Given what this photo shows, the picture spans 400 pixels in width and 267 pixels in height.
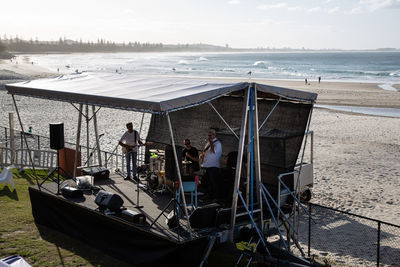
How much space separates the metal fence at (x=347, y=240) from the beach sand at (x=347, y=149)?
39 centimetres

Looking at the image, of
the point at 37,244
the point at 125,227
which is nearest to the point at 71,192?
the point at 37,244

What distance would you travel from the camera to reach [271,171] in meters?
9.75

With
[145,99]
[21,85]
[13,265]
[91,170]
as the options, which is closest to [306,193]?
[91,170]

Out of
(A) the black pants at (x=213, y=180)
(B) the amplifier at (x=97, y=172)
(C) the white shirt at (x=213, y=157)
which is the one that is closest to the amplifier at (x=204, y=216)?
(A) the black pants at (x=213, y=180)

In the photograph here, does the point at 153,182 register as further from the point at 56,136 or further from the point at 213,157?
the point at 56,136

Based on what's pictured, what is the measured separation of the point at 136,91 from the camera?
27.1 ft

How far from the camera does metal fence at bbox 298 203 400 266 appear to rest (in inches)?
365

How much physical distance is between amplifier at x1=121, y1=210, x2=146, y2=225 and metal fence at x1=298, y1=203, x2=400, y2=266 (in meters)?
3.10

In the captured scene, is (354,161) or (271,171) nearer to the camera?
(271,171)

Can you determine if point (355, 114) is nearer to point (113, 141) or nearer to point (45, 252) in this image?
point (113, 141)

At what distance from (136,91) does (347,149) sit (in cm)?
1489

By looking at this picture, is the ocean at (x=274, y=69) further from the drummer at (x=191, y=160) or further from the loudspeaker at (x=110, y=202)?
the loudspeaker at (x=110, y=202)

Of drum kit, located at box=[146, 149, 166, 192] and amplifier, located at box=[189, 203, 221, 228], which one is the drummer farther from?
amplifier, located at box=[189, 203, 221, 228]

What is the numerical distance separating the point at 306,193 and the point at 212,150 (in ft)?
15.4
